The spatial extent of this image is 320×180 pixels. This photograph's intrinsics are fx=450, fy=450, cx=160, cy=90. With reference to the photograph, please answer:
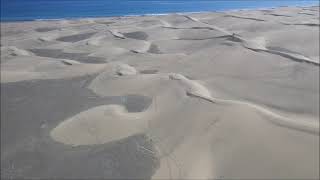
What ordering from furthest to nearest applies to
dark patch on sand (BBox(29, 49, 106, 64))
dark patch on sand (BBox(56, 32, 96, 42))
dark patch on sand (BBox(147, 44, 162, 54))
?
dark patch on sand (BBox(56, 32, 96, 42)), dark patch on sand (BBox(147, 44, 162, 54)), dark patch on sand (BBox(29, 49, 106, 64))

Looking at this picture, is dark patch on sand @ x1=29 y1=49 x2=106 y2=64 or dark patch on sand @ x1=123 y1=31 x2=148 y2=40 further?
dark patch on sand @ x1=123 y1=31 x2=148 y2=40

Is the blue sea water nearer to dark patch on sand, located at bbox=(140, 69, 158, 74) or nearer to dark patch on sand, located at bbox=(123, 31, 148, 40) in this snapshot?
dark patch on sand, located at bbox=(123, 31, 148, 40)

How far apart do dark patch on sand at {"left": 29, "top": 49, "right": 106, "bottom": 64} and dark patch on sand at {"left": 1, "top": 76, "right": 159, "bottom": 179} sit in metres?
A: 1.03

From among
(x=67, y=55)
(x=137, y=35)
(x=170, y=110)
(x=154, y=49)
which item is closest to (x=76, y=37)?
(x=137, y=35)

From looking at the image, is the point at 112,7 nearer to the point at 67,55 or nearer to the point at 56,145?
the point at 67,55

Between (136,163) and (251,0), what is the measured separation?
34.8 feet

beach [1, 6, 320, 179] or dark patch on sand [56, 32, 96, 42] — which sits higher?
beach [1, 6, 320, 179]

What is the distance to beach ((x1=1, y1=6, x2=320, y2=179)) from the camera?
216cm

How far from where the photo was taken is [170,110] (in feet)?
9.08

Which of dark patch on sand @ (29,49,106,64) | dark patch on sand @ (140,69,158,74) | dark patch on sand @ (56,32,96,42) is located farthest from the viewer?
dark patch on sand @ (56,32,96,42)

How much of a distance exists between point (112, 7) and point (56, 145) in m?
9.44

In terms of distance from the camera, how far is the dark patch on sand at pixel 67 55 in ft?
15.1

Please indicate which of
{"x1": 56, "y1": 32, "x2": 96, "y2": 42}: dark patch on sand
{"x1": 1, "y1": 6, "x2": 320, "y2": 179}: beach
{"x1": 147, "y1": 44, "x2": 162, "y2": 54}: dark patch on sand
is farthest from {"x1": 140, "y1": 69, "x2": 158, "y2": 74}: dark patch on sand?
{"x1": 56, "y1": 32, "x2": 96, "y2": 42}: dark patch on sand

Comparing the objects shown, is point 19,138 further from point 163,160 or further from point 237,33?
point 237,33
